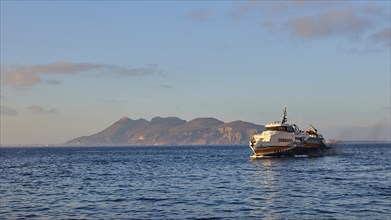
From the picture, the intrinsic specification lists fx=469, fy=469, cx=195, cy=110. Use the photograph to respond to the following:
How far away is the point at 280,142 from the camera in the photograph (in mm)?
112875

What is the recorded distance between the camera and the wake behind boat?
11194cm

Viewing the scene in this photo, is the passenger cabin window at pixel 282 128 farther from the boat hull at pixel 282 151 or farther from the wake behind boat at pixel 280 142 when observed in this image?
the boat hull at pixel 282 151

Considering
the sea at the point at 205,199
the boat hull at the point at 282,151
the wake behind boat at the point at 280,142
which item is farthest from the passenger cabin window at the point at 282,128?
the sea at the point at 205,199

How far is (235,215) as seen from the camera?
1280 inches

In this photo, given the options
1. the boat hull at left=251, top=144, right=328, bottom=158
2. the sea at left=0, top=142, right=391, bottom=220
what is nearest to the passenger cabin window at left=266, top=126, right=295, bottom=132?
the boat hull at left=251, top=144, right=328, bottom=158

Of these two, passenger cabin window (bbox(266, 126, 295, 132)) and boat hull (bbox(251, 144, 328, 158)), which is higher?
passenger cabin window (bbox(266, 126, 295, 132))

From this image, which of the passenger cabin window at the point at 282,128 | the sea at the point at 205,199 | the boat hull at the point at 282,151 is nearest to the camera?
the sea at the point at 205,199

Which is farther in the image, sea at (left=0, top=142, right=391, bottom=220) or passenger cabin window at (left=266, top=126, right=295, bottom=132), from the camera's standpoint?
passenger cabin window at (left=266, top=126, right=295, bottom=132)

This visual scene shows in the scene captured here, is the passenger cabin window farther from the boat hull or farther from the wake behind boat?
the boat hull

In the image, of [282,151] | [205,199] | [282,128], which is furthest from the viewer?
[282,128]

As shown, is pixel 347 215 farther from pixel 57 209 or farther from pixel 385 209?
pixel 57 209

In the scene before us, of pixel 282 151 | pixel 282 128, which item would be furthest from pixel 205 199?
pixel 282 128

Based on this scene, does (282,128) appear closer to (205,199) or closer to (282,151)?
(282,151)

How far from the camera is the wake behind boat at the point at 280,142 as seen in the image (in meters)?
112
